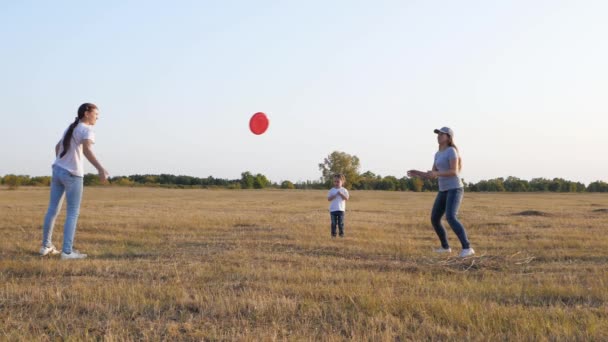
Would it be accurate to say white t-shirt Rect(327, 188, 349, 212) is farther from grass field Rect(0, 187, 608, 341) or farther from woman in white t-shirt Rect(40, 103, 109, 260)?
woman in white t-shirt Rect(40, 103, 109, 260)

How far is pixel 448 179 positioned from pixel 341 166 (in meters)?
84.6

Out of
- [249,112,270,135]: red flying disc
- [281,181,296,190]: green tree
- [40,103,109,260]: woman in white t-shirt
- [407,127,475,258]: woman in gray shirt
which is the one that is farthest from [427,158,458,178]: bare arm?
[281,181,296,190]: green tree

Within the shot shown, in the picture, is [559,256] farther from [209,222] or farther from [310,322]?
[209,222]

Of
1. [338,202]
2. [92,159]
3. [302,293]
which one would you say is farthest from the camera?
[338,202]

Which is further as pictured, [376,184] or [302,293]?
[376,184]

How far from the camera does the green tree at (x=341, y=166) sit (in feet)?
303

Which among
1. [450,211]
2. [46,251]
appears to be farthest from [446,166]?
[46,251]

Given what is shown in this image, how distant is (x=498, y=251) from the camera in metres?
8.53

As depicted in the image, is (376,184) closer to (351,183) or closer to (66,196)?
(351,183)

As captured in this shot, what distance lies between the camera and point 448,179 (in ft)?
26.6

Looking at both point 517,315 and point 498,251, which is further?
point 498,251

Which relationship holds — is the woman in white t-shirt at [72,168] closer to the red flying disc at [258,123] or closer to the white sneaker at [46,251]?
the white sneaker at [46,251]

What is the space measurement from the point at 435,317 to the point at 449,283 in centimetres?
142

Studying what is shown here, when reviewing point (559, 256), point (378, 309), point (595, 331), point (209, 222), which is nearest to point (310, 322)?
point (378, 309)
